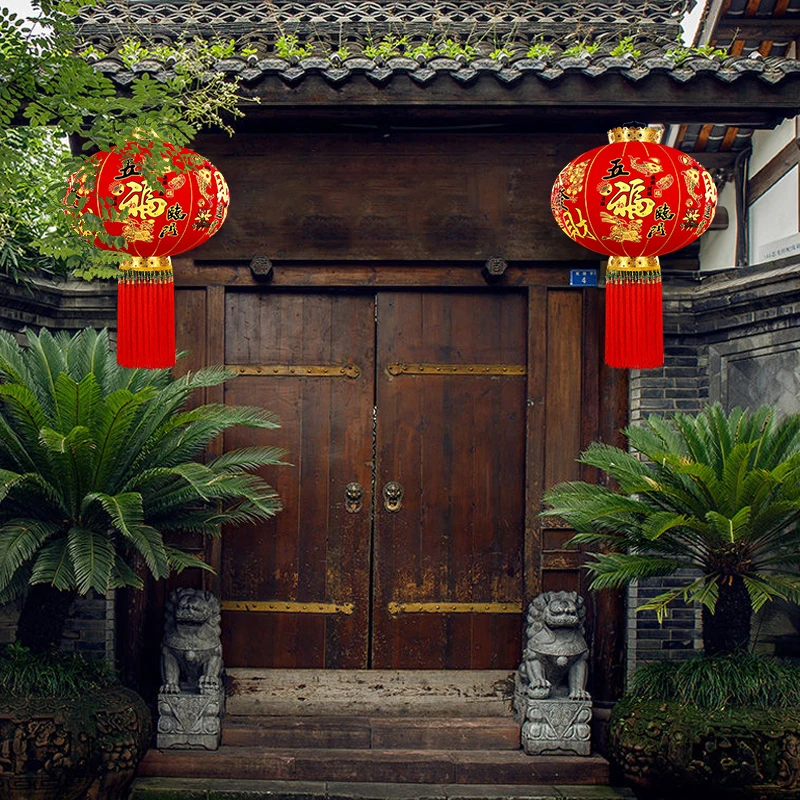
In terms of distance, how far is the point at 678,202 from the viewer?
6.55 meters

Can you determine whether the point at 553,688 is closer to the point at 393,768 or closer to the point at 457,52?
the point at 393,768

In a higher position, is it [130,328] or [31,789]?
[130,328]

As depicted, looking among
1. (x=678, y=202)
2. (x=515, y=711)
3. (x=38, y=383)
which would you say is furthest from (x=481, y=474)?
(x=38, y=383)

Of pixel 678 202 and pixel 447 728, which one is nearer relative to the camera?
pixel 678 202

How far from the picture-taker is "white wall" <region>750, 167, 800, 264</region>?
7.56 meters

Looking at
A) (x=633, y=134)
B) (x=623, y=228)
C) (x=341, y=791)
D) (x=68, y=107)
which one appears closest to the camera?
(x=68, y=107)

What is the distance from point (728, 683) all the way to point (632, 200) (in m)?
2.77

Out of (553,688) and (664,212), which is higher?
(664,212)

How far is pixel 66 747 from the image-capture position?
620 centimetres

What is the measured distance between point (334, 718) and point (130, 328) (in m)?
2.88

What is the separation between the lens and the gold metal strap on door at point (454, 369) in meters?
7.90

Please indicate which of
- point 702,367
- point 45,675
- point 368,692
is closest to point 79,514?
point 45,675

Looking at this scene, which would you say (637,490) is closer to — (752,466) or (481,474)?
(752,466)

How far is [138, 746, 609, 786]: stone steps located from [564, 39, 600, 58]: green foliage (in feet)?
14.2
